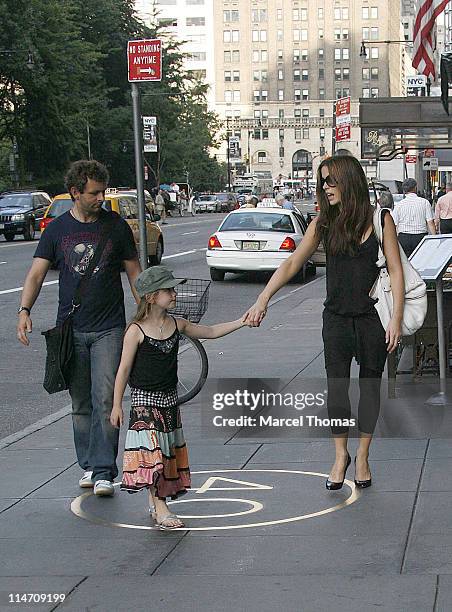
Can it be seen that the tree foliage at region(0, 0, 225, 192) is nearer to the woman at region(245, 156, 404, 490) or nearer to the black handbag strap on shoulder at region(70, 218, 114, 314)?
the black handbag strap on shoulder at region(70, 218, 114, 314)

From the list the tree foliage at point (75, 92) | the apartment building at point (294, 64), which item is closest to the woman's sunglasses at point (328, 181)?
the tree foliage at point (75, 92)

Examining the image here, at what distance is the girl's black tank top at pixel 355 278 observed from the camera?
649cm

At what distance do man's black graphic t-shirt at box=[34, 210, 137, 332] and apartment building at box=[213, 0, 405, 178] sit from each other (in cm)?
16340

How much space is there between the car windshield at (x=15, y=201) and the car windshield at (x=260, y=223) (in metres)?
19.6

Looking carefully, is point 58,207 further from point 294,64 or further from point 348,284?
point 294,64

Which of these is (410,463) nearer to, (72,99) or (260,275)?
(260,275)

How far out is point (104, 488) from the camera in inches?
266

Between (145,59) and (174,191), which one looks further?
(174,191)

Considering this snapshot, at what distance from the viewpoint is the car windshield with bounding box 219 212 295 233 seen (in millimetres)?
24875

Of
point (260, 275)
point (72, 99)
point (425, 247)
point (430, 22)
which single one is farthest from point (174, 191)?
point (425, 247)

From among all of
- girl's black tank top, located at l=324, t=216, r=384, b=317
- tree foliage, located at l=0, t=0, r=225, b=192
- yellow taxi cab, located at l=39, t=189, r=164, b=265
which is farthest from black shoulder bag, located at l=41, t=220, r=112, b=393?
tree foliage, located at l=0, t=0, r=225, b=192

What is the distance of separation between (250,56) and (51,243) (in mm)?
173484

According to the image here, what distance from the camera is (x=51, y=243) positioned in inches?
272

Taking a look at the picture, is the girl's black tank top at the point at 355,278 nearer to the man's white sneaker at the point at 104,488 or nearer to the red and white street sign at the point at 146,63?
the man's white sneaker at the point at 104,488
